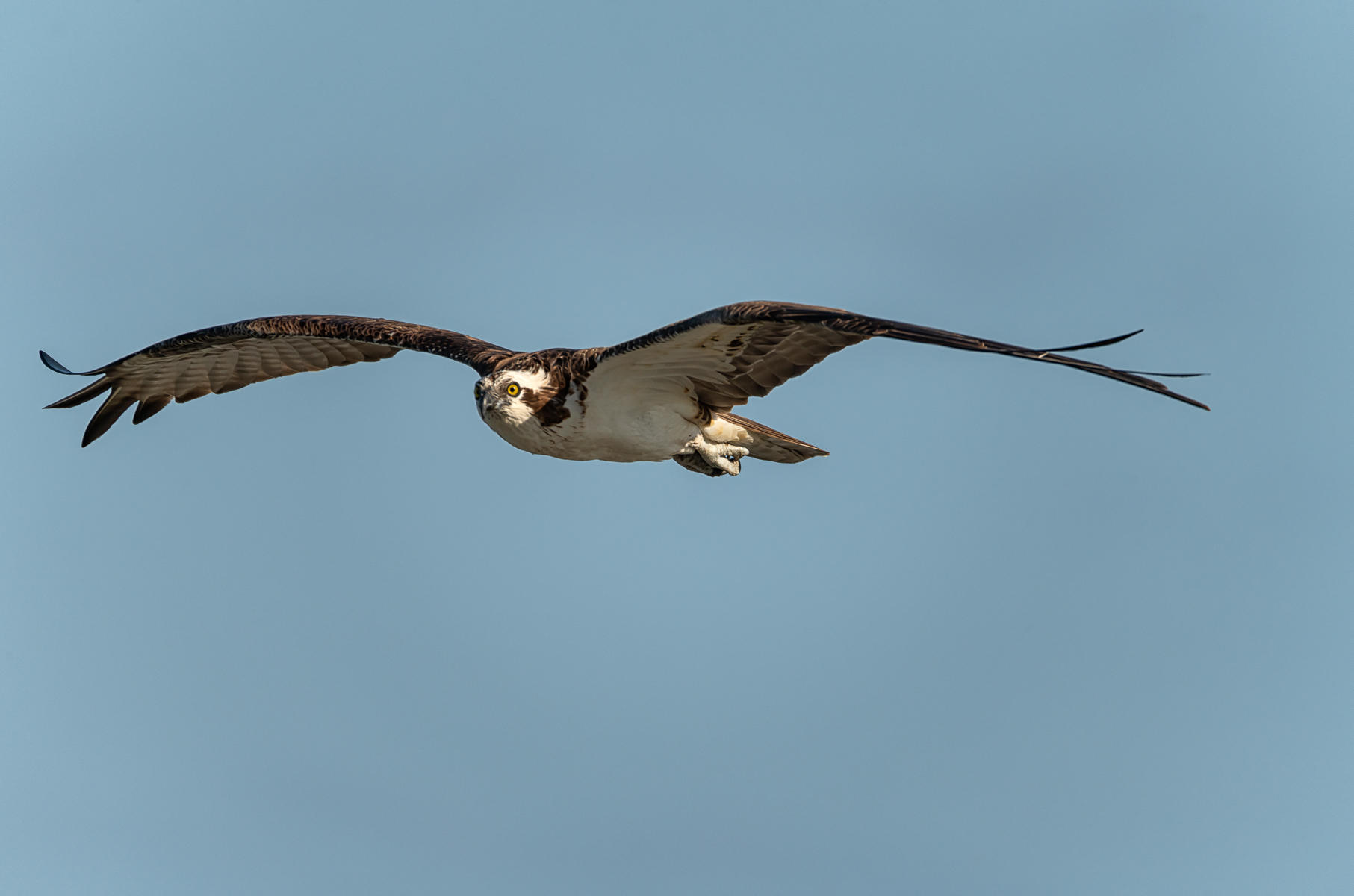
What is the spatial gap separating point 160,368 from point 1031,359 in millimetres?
12339

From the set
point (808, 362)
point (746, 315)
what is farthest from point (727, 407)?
point (746, 315)

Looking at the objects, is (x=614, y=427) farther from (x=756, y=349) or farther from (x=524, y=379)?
(x=756, y=349)

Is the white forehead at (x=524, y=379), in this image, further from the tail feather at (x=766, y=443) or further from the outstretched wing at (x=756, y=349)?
the tail feather at (x=766, y=443)

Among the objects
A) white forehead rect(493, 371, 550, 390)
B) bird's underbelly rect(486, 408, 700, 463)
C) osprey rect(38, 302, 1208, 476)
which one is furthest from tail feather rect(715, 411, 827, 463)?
white forehead rect(493, 371, 550, 390)

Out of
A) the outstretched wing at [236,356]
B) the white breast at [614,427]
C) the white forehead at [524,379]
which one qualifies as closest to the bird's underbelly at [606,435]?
the white breast at [614,427]

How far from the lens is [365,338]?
53.9 feet

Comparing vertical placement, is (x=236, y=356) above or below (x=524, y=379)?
above

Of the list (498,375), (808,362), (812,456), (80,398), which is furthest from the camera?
(80,398)

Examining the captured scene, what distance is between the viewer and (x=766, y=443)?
1553cm

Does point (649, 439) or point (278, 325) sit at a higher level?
point (278, 325)

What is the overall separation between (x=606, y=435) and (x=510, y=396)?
1.17m

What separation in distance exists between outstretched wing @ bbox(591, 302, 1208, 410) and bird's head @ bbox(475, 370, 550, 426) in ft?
1.94

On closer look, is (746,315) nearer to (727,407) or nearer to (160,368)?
(727,407)

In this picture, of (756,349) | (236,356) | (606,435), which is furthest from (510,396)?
(236,356)
